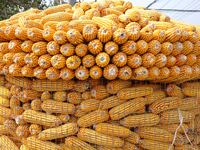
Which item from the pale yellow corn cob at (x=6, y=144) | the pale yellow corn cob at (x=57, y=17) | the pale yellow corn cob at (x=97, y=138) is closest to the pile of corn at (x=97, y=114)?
the pale yellow corn cob at (x=97, y=138)

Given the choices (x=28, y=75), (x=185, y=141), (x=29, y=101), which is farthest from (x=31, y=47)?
→ (x=185, y=141)

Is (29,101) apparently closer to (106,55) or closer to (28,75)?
(28,75)

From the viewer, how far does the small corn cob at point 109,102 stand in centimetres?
372

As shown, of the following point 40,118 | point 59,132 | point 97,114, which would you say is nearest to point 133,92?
point 97,114

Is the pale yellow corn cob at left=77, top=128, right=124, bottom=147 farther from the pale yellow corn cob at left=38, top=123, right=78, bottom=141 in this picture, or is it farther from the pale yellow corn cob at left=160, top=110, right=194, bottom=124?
the pale yellow corn cob at left=160, top=110, right=194, bottom=124

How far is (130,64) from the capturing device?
353 cm

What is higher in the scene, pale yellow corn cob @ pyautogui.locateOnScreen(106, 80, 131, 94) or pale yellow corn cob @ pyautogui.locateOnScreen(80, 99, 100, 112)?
pale yellow corn cob @ pyautogui.locateOnScreen(106, 80, 131, 94)

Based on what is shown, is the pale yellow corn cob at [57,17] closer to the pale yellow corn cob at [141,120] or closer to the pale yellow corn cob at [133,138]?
the pale yellow corn cob at [141,120]

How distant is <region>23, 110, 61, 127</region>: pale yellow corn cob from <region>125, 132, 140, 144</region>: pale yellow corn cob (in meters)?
0.70

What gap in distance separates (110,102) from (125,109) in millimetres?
159

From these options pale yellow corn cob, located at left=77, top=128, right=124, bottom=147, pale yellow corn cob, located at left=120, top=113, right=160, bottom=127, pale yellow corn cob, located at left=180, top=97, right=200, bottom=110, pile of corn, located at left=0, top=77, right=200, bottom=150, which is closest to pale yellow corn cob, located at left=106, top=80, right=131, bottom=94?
pile of corn, located at left=0, top=77, right=200, bottom=150

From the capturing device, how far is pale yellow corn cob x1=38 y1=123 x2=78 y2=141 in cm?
371

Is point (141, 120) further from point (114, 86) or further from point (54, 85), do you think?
point (54, 85)

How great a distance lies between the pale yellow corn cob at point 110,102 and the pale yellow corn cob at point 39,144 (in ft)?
1.94
